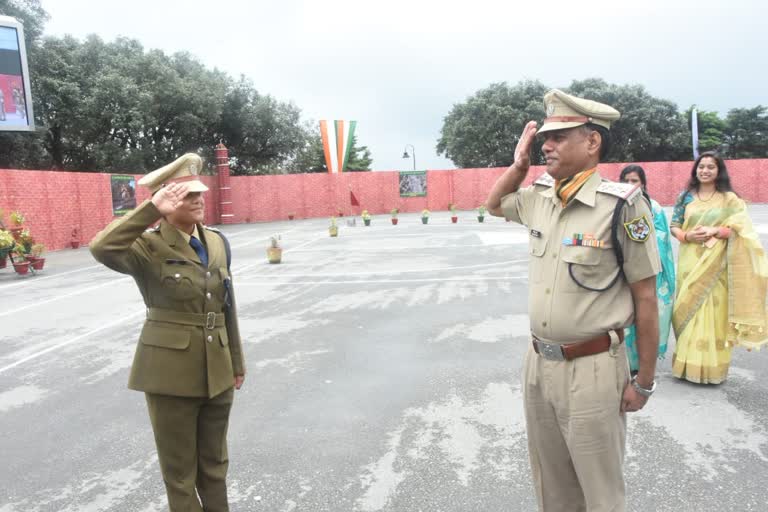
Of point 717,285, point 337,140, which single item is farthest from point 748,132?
point 717,285

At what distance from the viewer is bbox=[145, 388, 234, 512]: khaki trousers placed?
249 centimetres

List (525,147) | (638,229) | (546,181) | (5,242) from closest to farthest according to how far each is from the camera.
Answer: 1. (638,229)
2. (525,147)
3. (546,181)
4. (5,242)

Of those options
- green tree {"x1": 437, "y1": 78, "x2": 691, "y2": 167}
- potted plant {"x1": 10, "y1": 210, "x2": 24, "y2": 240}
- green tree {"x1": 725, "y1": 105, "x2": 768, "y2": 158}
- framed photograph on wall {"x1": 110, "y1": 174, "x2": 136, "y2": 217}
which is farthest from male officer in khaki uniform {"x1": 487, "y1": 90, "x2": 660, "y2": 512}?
green tree {"x1": 725, "y1": 105, "x2": 768, "y2": 158}

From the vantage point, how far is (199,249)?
2613 millimetres

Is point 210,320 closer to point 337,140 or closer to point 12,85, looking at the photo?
point 12,85

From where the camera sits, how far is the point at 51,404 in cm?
455

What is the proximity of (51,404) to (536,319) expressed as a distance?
13.4 ft

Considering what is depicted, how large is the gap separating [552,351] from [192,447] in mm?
1623

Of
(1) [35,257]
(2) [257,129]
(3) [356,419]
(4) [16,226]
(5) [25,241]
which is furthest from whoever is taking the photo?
(2) [257,129]

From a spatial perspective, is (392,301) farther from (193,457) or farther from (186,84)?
(186,84)

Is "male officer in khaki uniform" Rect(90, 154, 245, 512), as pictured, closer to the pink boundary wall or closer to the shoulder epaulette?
the shoulder epaulette

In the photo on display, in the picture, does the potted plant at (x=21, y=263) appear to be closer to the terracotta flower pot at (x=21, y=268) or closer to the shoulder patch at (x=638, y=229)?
the terracotta flower pot at (x=21, y=268)

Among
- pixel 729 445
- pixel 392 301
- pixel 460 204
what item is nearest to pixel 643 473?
pixel 729 445

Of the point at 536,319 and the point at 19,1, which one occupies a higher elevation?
the point at 19,1
